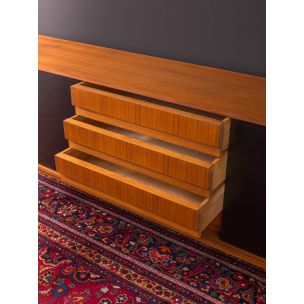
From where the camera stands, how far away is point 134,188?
1455mm

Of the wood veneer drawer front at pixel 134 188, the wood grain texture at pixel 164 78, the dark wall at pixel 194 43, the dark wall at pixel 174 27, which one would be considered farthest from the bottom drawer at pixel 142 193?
the dark wall at pixel 174 27

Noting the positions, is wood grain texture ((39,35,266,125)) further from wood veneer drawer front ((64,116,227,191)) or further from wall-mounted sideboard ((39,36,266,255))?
wood veneer drawer front ((64,116,227,191))

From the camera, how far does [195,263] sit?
4.79 feet

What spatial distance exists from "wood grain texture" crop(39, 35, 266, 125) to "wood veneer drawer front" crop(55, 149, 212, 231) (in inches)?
11.1

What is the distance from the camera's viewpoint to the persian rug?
134cm

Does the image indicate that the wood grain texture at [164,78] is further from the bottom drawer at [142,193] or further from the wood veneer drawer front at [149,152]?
the bottom drawer at [142,193]

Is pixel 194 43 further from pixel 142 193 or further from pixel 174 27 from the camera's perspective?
pixel 142 193

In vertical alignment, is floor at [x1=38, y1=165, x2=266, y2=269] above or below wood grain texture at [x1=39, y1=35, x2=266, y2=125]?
below

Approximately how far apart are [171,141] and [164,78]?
26 centimetres

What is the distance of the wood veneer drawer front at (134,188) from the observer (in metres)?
1.36

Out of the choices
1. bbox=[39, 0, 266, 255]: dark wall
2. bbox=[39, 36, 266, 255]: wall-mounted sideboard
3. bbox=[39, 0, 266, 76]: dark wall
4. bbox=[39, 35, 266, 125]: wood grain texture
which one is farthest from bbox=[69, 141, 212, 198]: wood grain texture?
bbox=[39, 0, 266, 76]: dark wall

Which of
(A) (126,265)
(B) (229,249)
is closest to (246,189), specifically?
(B) (229,249)
